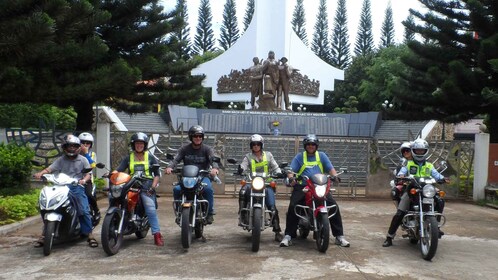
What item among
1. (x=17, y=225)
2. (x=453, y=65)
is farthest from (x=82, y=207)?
(x=453, y=65)

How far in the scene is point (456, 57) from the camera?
14.6m

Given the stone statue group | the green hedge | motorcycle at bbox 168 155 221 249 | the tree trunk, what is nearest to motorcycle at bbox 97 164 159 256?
motorcycle at bbox 168 155 221 249

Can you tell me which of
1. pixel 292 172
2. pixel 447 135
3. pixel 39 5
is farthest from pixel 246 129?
pixel 292 172

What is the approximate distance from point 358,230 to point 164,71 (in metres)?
7.49

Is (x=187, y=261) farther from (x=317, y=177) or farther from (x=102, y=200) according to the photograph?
(x=102, y=200)

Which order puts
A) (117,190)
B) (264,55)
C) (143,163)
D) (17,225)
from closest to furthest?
1. (117,190)
2. (143,163)
3. (17,225)
4. (264,55)

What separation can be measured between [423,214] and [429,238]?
297 mm

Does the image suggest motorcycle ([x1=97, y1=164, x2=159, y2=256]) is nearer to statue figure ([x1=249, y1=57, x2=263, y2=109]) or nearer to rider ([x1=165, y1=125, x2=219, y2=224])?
rider ([x1=165, y1=125, x2=219, y2=224])

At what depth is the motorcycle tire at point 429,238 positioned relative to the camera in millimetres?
5301

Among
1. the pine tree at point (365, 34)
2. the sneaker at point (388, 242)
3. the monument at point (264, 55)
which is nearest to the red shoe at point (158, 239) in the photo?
the sneaker at point (388, 242)

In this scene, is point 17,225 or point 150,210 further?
point 17,225

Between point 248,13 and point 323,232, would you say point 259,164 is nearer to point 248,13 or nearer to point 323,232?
point 323,232

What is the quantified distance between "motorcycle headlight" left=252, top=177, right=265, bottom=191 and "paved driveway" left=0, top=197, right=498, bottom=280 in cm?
68

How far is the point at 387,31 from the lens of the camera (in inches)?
1890
